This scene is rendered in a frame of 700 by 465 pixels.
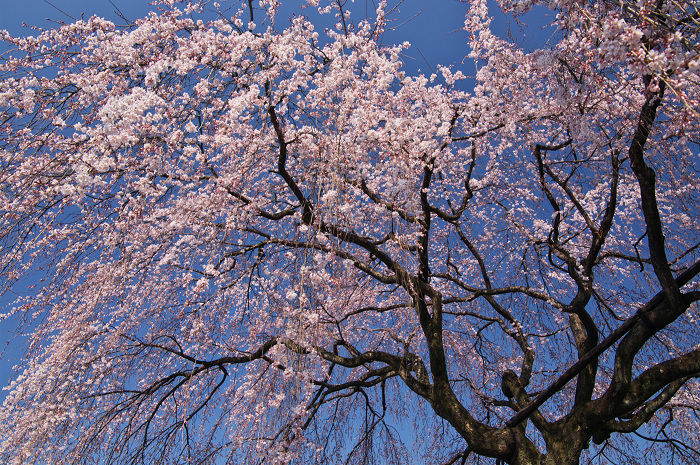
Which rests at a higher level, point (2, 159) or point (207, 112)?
point (207, 112)

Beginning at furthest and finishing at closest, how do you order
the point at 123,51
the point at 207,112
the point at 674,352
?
the point at 674,352 < the point at 207,112 < the point at 123,51

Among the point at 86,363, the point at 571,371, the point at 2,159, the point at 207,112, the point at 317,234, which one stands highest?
the point at 207,112

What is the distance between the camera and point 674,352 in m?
5.18

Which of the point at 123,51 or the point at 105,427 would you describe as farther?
the point at 105,427

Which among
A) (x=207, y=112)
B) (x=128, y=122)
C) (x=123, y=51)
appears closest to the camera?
(x=128, y=122)

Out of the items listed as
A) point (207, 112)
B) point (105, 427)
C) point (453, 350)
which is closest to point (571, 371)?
point (453, 350)

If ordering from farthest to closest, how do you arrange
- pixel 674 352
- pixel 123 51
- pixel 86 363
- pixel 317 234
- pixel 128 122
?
pixel 674 352
pixel 86 363
pixel 123 51
pixel 317 234
pixel 128 122

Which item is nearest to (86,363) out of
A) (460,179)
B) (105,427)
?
(105,427)

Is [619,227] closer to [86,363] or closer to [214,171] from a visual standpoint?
[214,171]

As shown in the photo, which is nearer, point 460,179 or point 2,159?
point 2,159

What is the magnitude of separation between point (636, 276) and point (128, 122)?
604cm

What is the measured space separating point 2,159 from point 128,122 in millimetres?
1224

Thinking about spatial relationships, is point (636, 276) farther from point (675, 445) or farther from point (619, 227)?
point (675, 445)

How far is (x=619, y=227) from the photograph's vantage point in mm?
6020
